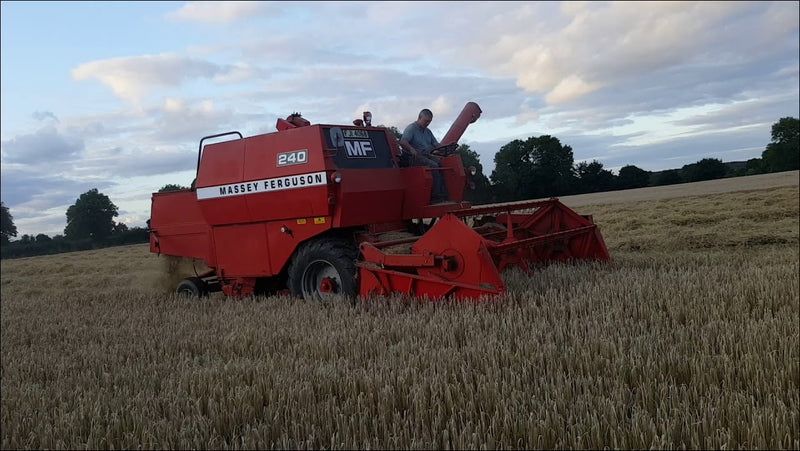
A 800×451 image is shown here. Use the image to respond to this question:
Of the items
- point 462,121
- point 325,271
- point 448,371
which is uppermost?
point 462,121

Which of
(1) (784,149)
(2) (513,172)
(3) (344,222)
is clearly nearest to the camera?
(3) (344,222)

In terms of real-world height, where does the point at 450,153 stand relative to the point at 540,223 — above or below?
above

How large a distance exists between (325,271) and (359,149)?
146 centimetres

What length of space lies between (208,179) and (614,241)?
7.14 metres

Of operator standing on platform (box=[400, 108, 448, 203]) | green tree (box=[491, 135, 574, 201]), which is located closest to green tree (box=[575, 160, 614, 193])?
green tree (box=[491, 135, 574, 201])

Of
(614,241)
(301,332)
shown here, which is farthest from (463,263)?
(614,241)

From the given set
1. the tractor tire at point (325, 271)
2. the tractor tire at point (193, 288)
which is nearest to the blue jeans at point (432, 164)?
the tractor tire at point (325, 271)

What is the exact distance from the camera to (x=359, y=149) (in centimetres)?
690

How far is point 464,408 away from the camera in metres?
2.71

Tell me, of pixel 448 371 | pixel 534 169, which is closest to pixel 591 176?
pixel 534 169

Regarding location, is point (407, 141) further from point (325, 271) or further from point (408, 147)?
point (325, 271)

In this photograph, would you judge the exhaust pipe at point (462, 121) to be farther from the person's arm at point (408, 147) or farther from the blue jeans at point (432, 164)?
the person's arm at point (408, 147)

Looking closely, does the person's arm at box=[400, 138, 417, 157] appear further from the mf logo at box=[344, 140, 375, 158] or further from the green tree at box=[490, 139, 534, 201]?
the green tree at box=[490, 139, 534, 201]

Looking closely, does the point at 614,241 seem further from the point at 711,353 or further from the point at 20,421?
the point at 20,421
